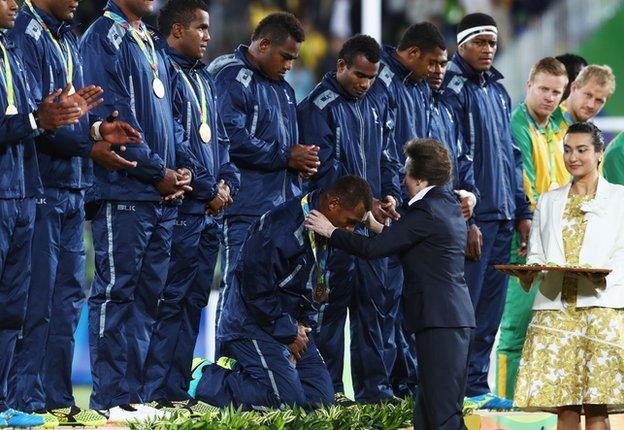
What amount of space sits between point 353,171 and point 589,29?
255 inches

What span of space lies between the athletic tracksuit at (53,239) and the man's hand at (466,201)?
215cm

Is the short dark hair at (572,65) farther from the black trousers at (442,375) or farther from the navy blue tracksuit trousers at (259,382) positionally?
the black trousers at (442,375)

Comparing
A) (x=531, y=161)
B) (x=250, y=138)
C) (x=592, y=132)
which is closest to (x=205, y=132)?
(x=250, y=138)

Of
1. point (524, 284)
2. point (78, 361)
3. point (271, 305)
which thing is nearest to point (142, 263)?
point (271, 305)

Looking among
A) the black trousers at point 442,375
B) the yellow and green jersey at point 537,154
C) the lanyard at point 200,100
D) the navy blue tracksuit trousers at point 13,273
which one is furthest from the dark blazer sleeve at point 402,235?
the yellow and green jersey at point 537,154

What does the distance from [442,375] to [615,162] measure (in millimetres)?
2652

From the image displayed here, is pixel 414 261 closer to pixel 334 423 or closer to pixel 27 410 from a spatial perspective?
pixel 334 423

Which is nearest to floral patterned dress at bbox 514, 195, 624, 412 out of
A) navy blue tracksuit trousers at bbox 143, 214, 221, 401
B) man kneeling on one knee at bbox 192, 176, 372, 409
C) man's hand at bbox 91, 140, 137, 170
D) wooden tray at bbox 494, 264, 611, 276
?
wooden tray at bbox 494, 264, 611, 276

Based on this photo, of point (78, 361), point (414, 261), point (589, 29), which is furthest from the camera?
point (589, 29)

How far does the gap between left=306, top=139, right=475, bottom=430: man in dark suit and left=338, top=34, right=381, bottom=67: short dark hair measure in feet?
3.62

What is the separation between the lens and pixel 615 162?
26.6 feet

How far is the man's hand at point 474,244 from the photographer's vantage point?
24.5ft

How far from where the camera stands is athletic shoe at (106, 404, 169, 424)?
587 centimetres

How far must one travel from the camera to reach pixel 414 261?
238 inches
